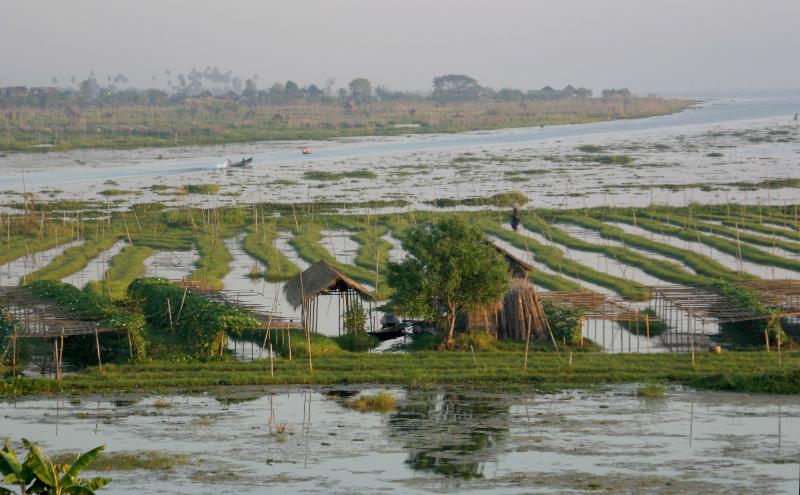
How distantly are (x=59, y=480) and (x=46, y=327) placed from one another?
1041 centimetres

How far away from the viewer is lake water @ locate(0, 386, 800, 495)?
52.9 feet

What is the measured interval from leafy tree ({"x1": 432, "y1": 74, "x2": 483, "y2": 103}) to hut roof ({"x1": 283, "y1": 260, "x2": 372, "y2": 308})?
137924mm

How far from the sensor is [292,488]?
629 inches

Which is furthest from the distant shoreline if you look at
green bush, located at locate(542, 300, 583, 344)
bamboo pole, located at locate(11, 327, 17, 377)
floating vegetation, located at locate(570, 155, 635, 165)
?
green bush, located at locate(542, 300, 583, 344)

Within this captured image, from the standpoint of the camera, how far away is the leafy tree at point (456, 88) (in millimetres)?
166875

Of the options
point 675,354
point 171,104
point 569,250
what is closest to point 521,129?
point 171,104

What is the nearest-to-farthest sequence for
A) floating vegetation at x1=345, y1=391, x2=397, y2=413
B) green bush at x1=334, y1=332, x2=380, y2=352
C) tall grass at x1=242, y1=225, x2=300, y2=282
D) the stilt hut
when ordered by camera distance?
1. floating vegetation at x1=345, y1=391, x2=397, y2=413
2. green bush at x1=334, y1=332, x2=380, y2=352
3. the stilt hut
4. tall grass at x1=242, y1=225, x2=300, y2=282

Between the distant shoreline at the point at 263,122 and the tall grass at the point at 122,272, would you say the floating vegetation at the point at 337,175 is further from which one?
the distant shoreline at the point at 263,122

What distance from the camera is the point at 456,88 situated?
176125mm

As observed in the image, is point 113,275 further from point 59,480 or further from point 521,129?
point 521,129

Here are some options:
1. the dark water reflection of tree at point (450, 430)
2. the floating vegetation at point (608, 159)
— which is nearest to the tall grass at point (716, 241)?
the dark water reflection of tree at point (450, 430)

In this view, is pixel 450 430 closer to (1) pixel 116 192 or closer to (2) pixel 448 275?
(2) pixel 448 275

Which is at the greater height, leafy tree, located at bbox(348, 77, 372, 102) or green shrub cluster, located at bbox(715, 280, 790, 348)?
leafy tree, located at bbox(348, 77, 372, 102)

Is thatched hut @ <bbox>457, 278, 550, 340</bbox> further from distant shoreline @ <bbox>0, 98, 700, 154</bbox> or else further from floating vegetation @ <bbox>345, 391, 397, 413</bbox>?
distant shoreline @ <bbox>0, 98, 700, 154</bbox>
